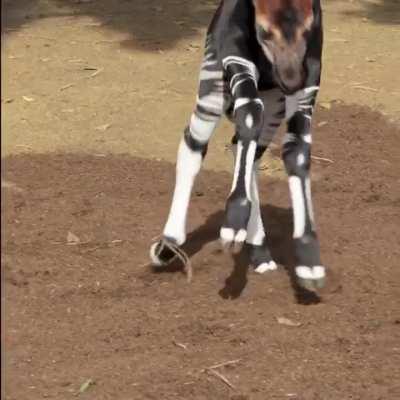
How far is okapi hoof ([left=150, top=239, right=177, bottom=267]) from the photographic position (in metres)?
4.63

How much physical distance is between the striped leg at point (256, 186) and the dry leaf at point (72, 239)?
3.27 feet

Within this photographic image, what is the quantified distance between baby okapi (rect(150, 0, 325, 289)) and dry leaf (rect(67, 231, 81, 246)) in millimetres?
914

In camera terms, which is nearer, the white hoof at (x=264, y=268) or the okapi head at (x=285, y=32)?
the okapi head at (x=285, y=32)

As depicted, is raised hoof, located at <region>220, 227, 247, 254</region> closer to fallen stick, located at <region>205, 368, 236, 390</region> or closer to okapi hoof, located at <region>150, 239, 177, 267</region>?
fallen stick, located at <region>205, 368, 236, 390</region>

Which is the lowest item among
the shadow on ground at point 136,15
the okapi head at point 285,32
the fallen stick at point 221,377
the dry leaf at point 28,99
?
the shadow on ground at point 136,15

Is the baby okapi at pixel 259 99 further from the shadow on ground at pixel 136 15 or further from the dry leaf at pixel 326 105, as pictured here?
the shadow on ground at pixel 136 15

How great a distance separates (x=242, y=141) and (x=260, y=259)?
3.63ft

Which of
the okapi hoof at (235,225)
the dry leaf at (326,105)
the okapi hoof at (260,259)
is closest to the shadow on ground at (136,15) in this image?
the dry leaf at (326,105)

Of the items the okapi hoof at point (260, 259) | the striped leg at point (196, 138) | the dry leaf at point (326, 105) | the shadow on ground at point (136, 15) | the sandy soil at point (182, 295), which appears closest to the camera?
the sandy soil at point (182, 295)

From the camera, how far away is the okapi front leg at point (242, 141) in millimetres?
3617

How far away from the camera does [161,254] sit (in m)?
4.66

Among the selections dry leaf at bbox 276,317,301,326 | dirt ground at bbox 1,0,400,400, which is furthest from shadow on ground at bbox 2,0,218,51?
dry leaf at bbox 276,317,301,326

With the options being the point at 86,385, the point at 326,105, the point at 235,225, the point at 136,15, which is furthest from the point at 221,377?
the point at 136,15

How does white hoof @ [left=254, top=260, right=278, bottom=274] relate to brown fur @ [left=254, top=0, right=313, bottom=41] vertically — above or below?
below
